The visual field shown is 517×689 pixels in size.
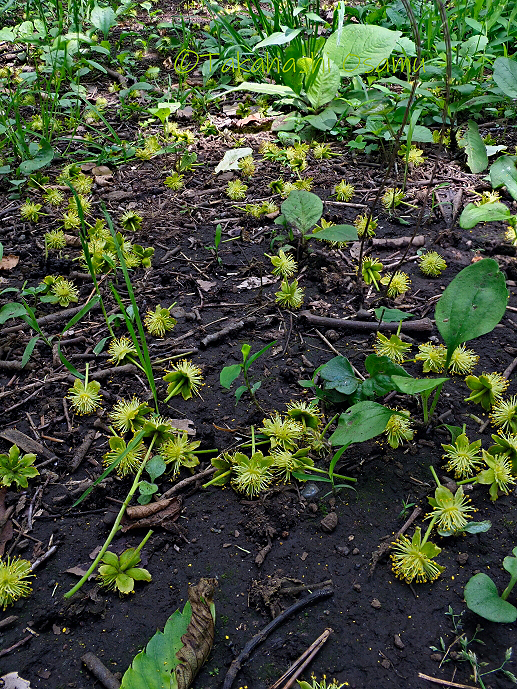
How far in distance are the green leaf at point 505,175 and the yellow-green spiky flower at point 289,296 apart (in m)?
0.91

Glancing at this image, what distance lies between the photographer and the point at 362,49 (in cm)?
326

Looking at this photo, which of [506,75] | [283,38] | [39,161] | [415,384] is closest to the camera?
[415,384]

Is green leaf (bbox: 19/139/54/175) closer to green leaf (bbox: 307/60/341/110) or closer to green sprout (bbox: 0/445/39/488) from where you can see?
green leaf (bbox: 307/60/341/110)

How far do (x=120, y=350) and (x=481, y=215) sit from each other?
1414mm

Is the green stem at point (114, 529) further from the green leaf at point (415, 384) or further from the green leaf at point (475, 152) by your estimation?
the green leaf at point (475, 152)

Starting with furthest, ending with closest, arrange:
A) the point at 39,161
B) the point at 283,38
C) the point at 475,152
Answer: the point at 283,38, the point at 39,161, the point at 475,152

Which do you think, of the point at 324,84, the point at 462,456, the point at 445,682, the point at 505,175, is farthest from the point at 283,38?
the point at 445,682

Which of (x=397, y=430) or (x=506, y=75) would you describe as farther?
(x=506, y=75)

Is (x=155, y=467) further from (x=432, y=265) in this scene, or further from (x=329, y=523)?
(x=432, y=265)

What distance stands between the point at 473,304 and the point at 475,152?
1376mm

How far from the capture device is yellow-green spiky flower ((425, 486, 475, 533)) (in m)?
1.41

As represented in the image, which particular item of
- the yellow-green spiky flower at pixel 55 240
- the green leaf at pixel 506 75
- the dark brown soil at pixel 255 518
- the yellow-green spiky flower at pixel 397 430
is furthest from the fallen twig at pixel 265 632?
the green leaf at pixel 506 75

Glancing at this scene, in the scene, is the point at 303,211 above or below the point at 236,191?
above

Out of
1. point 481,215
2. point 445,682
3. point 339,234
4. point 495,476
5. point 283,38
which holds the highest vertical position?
point 283,38
